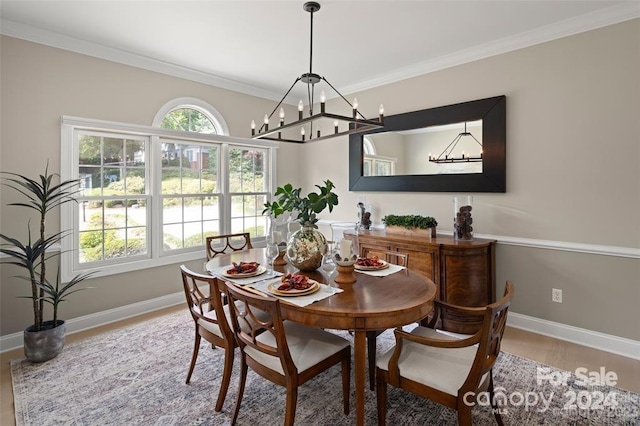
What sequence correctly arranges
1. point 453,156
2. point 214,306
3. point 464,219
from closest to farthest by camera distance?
point 214,306 → point 464,219 → point 453,156

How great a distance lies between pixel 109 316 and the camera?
136 inches

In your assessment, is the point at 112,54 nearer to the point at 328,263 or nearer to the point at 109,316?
the point at 109,316

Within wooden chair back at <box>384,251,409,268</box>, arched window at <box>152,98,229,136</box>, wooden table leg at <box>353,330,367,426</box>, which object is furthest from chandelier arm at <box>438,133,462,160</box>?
arched window at <box>152,98,229,136</box>

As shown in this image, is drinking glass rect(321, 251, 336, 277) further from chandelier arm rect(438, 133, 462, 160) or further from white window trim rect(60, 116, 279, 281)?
white window trim rect(60, 116, 279, 281)

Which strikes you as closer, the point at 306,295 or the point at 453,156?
the point at 306,295

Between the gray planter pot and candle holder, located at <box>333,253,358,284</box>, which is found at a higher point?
candle holder, located at <box>333,253,358,284</box>

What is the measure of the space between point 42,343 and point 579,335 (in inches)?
182

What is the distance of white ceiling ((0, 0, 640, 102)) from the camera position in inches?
103

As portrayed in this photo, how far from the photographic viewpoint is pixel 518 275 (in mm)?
3275

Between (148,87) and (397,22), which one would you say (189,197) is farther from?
(397,22)

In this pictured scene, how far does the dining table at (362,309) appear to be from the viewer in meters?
1.64

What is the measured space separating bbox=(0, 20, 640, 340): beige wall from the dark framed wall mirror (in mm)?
122

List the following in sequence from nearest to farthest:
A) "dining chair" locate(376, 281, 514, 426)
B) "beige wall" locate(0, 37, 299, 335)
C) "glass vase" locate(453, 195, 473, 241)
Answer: "dining chair" locate(376, 281, 514, 426) → "beige wall" locate(0, 37, 299, 335) → "glass vase" locate(453, 195, 473, 241)

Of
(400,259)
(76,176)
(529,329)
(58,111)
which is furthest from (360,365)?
(58,111)
